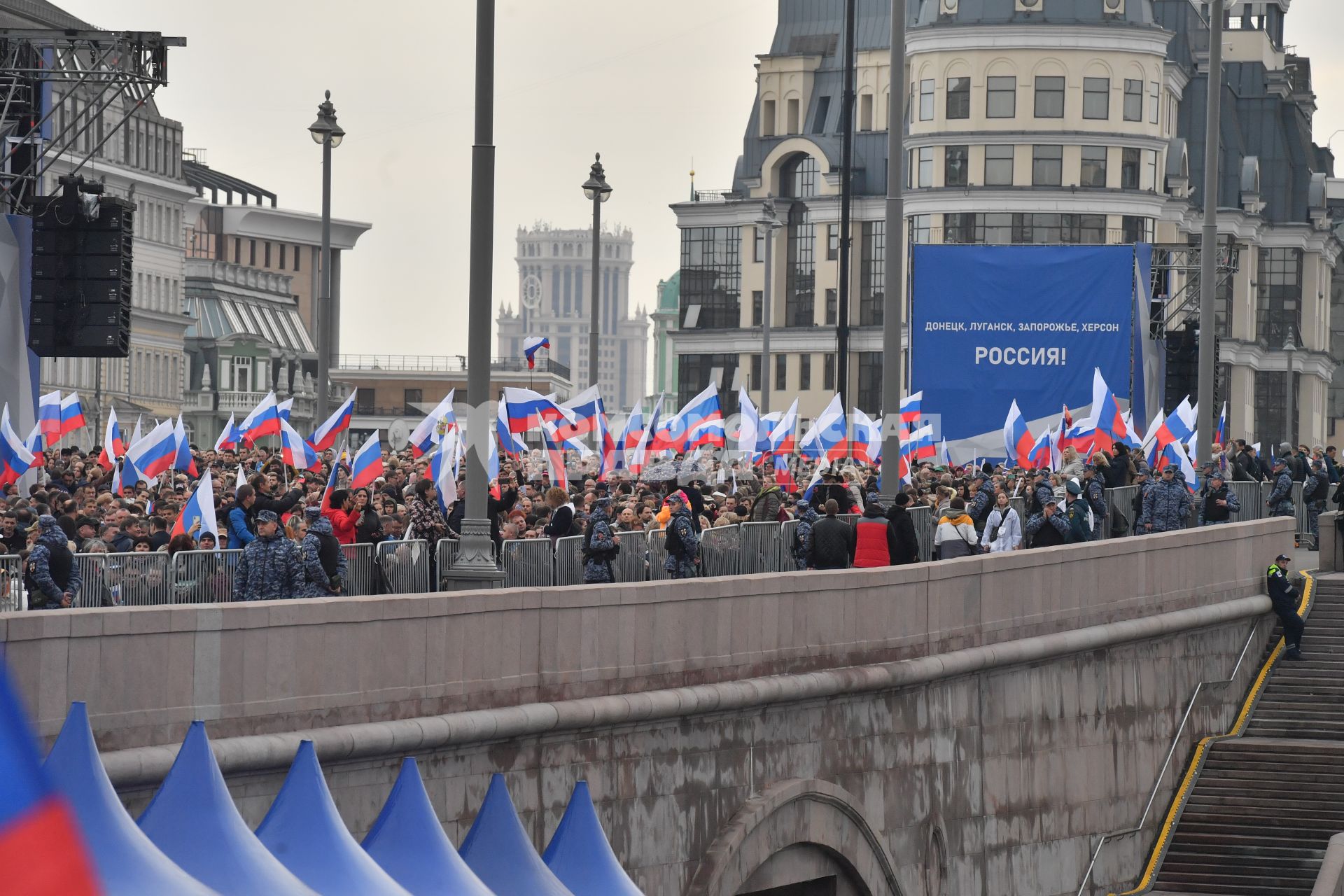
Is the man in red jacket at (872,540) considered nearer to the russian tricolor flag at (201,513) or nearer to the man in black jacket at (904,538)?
the man in black jacket at (904,538)

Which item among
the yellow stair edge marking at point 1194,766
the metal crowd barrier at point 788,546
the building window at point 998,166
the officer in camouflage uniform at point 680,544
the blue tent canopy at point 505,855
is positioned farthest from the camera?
the building window at point 998,166

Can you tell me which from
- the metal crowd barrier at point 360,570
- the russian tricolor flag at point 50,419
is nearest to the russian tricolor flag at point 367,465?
the metal crowd barrier at point 360,570

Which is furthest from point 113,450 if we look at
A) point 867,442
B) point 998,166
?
point 998,166

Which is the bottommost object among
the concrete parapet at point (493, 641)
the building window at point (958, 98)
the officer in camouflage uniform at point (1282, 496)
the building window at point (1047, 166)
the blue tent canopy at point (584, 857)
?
the blue tent canopy at point (584, 857)

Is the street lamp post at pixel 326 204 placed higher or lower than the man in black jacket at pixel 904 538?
higher

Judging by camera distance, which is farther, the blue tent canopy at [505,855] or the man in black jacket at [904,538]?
the man in black jacket at [904,538]

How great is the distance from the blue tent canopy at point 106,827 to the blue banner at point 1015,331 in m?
29.1

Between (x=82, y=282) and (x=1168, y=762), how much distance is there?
13688 mm

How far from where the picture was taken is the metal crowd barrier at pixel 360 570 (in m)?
19.1

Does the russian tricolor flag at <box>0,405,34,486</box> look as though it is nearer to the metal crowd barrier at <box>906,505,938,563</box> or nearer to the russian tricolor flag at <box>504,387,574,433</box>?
the russian tricolor flag at <box>504,387,574,433</box>

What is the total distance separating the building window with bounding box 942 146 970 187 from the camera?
292ft

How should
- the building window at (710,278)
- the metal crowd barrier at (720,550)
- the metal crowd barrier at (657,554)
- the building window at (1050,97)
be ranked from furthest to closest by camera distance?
the building window at (710,278), the building window at (1050,97), the metal crowd barrier at (720,550), the metal crowd barrier at (657,554)

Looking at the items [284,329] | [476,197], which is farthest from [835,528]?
[284,329]

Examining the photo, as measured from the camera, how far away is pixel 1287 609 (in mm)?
30406
